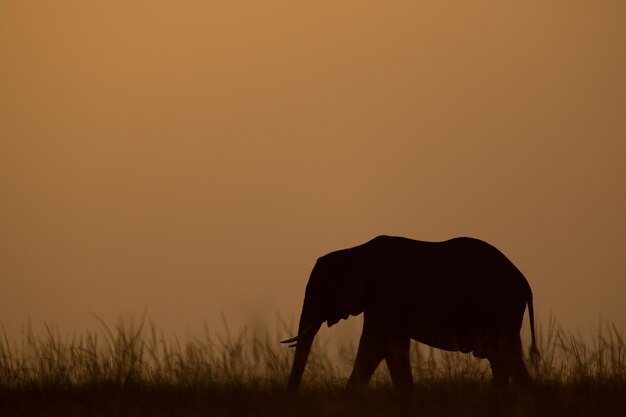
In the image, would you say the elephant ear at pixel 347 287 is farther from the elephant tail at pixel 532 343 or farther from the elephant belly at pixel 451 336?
the elephant tail at pixel 532 343

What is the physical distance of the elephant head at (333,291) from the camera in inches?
369

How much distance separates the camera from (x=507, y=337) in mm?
9180

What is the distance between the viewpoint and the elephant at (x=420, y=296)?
918 cm

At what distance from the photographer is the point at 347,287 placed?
9.41 metres

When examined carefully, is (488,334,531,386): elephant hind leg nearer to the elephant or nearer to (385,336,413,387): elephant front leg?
the elephant

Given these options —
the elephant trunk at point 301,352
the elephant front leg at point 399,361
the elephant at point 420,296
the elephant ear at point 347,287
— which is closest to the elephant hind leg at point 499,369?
the elephant at point 420,296

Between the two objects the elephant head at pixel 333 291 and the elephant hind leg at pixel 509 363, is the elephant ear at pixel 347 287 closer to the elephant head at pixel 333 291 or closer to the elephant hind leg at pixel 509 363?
the elephant head at pixel 333 291

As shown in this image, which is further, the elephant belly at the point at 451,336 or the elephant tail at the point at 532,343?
the elephant belly at the point at 451,336

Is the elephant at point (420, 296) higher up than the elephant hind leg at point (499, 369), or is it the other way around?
the elephant at point (420, 296)

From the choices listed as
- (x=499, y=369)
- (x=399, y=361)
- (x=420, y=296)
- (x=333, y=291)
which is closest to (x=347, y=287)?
(x=333, y=291)

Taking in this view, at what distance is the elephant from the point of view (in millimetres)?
9180

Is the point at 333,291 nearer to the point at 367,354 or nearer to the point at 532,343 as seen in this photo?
the point at 367,354

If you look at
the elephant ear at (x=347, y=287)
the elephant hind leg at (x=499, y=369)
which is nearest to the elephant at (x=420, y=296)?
the elephant ear at (x=347, y=287)

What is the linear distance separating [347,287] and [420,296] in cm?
69
